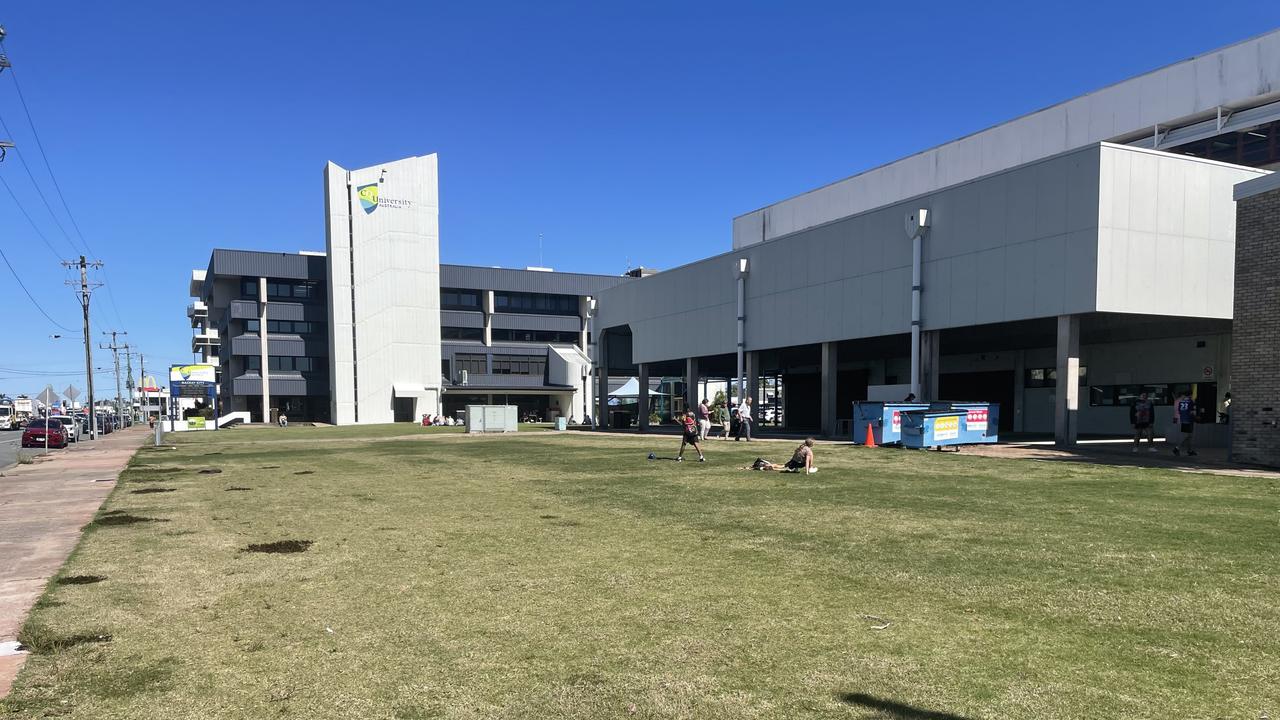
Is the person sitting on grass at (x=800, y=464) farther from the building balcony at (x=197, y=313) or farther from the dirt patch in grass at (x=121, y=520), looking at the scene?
the building balcony at (x=197, y=313)

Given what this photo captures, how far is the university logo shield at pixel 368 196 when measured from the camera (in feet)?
253

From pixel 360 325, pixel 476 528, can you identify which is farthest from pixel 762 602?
pixel 360 325

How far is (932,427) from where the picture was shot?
24.4 metres

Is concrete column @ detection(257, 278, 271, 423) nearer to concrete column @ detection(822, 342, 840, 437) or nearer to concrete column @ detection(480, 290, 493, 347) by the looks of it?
concrete column @ detection(480, 290, 493, 347)

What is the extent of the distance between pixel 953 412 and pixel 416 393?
213ft

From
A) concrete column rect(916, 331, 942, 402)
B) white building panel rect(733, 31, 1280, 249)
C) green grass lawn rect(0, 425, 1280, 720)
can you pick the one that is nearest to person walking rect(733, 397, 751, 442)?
concrete column rect(916, 331, 942, 402)

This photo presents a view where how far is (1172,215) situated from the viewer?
24453 millimetres

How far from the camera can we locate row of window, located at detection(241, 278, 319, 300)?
264 ft

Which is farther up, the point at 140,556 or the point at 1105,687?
the point at 1105,687

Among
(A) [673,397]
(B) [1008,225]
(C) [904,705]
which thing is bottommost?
(A) [673,397]

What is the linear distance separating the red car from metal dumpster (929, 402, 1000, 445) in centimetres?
4199

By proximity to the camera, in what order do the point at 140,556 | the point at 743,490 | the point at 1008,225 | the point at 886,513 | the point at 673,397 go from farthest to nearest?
the point at 673,397 < the point at 1008,225 < the point at 743,490 < the point at 886,513 < the point at 140,556

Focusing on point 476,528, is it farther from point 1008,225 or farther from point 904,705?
point 1008,225

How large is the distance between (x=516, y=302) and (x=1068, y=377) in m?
71.9
